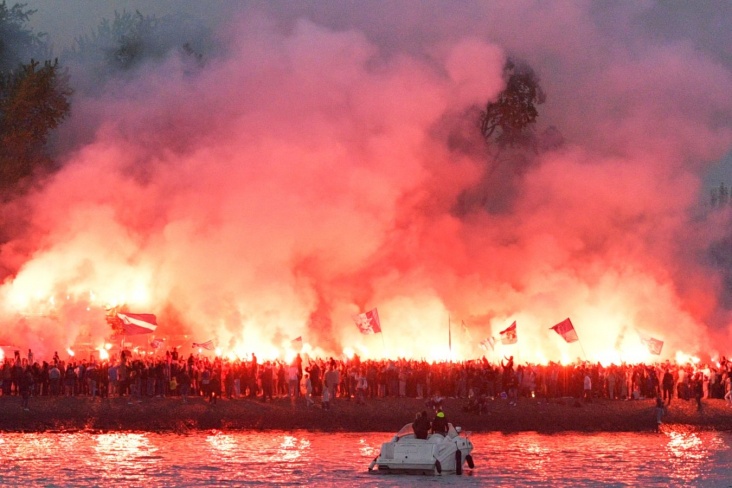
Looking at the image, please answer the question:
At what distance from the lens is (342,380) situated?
145ft

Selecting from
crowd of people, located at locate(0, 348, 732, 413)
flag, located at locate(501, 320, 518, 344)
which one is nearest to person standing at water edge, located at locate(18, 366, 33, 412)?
crowd of people, located at locate(0, 348, 732, 413)

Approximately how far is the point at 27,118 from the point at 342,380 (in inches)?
1126

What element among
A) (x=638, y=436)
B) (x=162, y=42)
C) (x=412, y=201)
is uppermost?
(x=162, y=42)

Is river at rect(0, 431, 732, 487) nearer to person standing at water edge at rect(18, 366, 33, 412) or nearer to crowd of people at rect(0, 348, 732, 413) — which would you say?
person standing at water edge at rect(18, 366, 33, 412)

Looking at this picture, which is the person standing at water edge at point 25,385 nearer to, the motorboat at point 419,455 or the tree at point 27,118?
the motorboat at point 419,455

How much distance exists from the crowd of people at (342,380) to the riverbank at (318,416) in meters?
0.62

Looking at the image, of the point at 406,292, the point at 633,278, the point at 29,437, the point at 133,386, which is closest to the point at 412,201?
the point at 406,292

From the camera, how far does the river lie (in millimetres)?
27438

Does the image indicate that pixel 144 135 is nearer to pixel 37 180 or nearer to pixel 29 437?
pixel 37 180

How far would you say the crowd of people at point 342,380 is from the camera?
1652 inches

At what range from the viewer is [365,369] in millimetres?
44688

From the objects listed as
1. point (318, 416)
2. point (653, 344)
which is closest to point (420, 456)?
point (318, 416)

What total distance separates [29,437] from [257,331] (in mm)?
19879

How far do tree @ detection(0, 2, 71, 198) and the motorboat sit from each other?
39.0m
